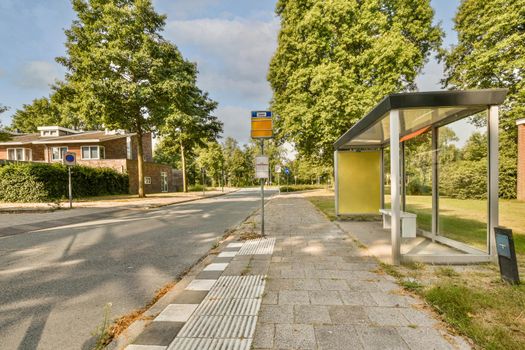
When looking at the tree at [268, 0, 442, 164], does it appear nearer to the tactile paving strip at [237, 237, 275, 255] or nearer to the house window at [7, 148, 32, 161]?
the tactile paving strip at [237, 237, 275, 255]

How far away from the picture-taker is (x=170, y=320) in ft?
9.59

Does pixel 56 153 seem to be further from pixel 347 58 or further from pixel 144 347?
pixel 144 347

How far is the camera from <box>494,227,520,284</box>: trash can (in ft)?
12.2

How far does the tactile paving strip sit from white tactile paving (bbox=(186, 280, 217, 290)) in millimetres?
1595

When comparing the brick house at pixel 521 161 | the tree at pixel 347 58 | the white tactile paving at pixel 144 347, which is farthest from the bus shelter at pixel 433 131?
the brick house at pixel 521 161

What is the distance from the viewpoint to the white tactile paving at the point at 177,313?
9.66 ft

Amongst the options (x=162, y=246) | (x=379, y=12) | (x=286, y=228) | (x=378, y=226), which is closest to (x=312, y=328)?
(x=162, y=246)

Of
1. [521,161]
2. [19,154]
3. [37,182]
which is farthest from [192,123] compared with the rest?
[19,154]

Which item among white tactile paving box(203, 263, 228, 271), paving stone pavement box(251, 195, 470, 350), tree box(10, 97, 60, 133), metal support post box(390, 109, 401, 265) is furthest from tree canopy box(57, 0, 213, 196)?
tree box(10, 97, 60, 133)

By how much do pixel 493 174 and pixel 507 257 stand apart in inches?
63.3

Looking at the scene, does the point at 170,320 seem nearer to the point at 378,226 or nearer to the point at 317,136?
the point at 378,226

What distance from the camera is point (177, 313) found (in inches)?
121

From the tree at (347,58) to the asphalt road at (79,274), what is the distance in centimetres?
1006

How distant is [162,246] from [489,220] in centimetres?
657
